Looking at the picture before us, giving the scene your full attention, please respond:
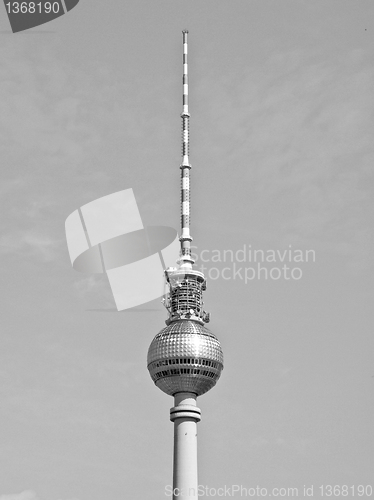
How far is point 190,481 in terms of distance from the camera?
199 metres
